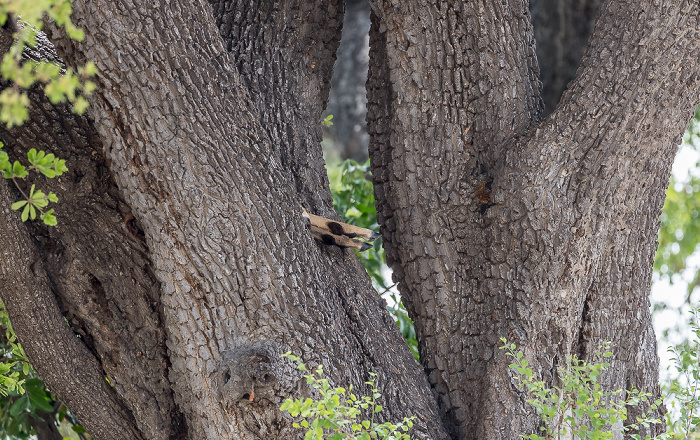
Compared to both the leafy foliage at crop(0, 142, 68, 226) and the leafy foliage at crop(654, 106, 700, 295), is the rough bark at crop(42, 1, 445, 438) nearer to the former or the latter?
→ the leafy foliage at crop(0, 142, 68, 226)

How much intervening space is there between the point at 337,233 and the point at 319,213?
0.32 feet

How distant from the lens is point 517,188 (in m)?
1.91

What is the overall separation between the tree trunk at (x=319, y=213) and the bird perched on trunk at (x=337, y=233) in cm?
9

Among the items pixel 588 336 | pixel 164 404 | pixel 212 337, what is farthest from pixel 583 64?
pixel 164 404

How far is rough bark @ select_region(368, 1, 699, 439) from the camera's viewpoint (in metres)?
1.89

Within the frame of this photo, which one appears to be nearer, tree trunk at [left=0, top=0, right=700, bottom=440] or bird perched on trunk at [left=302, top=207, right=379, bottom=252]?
tree trunk at [left=0, top=0, right=700, bottom=440]

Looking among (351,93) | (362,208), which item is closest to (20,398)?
(362,208)

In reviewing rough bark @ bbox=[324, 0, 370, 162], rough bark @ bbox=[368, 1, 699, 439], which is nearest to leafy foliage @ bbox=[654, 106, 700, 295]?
rough bark @ bbox=[324, 0, 370, 162]

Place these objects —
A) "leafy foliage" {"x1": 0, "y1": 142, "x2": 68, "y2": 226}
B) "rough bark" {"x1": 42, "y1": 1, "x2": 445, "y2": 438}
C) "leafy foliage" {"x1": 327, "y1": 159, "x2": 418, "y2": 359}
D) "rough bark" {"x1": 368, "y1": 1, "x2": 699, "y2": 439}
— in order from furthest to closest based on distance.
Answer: "leafy foliage" {"x1": 327, "y1": 159, "x2": 418, "y2": 359}, "rough bark" {"x1": 368, "y1": 1, "x2": 699, "y2": 439}, "rough bark" {"x1": 42, "y1": 1, "x2": 445, "y2": 438}, "leafy foliage" {"x1": 0, "y1": 142, "x2": 68, "y2": 226}

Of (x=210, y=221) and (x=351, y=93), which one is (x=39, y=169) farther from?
(x=351, y=93)

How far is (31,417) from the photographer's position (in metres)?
2.59

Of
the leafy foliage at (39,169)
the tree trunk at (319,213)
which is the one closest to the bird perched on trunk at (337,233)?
the tree trunk at (319,213)

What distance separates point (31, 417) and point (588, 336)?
2.08m

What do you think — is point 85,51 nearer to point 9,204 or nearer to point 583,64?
point 9,204
